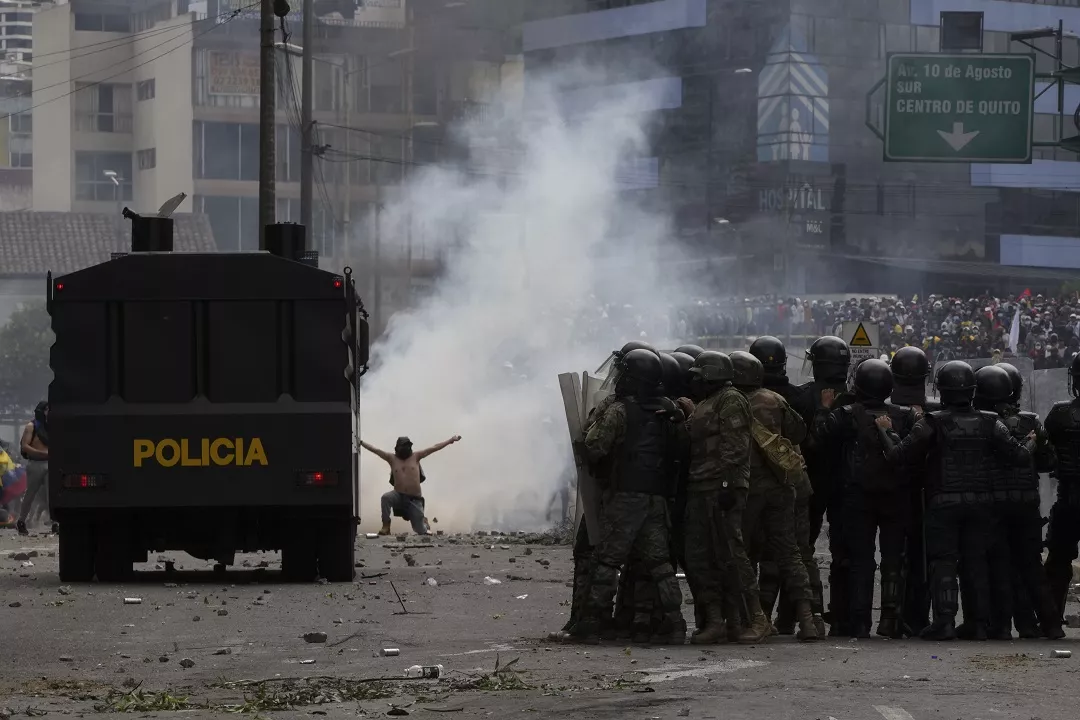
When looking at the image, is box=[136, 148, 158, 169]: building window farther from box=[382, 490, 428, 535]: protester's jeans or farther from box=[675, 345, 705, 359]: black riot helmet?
box=[675, 345, 705, 359]: black riot helmet

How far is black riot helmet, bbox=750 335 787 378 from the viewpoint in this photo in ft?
35.3

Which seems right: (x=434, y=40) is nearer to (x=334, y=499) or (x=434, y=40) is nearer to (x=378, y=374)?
(x=378, y=374)

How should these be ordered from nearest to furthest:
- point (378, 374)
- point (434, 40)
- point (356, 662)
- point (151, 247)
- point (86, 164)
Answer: point (356, 662) → point (151, 247) → point (378, 374) → point (434, 40) → point (86, 164)

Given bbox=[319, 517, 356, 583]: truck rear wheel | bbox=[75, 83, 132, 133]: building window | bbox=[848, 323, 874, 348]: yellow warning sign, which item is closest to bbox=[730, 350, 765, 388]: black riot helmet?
bbox=[319, 517, 356, 583]: truck rear wheel

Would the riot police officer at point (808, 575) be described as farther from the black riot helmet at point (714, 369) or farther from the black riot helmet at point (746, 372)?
the black riot helmet at point (714, 369)

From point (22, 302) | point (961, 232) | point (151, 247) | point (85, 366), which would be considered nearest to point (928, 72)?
point (151, 247)

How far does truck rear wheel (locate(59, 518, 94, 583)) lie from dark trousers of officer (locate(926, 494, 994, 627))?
20.2 ft

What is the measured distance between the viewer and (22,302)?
183 ft

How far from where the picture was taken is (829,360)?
1083 centimetres

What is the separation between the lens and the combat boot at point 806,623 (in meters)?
9.88

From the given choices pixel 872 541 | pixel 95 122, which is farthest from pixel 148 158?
pixel 872 541

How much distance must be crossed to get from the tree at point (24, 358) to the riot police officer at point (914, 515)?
4389 centimetres

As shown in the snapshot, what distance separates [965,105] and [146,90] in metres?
49.4

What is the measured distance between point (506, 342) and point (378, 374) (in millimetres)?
3879
